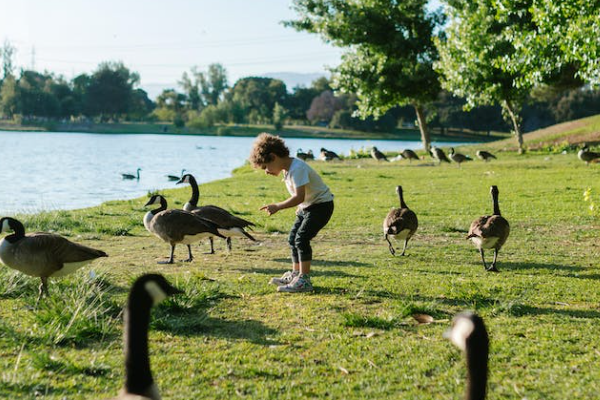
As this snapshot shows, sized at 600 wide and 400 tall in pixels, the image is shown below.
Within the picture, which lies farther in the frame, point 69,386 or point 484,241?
point 484,241

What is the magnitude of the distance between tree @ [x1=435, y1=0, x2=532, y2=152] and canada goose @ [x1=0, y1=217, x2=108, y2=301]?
23472mm

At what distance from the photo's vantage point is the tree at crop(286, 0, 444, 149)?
37.2m

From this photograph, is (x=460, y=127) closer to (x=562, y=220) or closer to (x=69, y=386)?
(x=562, y=220)

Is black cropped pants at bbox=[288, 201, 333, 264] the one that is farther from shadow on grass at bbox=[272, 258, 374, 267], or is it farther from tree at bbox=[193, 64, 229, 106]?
tree at bbox=[193, 64, 229, 106]

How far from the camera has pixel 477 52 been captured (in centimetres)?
2914

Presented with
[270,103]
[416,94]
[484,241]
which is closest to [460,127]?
[270,103]

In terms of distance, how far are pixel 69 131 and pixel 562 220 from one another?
99.2m

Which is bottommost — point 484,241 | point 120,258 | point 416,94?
point 120,258

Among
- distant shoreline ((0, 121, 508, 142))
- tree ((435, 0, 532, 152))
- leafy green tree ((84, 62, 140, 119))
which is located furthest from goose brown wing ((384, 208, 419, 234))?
leafy green tree ((84, 62, 140, 119))

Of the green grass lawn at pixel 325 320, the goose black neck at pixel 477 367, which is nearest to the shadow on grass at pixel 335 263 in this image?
the green grass lawn at pixel 325 320

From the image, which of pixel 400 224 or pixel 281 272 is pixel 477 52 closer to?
pixel 400 224

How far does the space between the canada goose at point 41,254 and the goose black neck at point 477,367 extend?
5.34m

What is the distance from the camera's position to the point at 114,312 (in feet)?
20.9

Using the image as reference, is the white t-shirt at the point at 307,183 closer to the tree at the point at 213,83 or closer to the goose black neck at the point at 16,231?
the goose black neck at the point at 16,231
